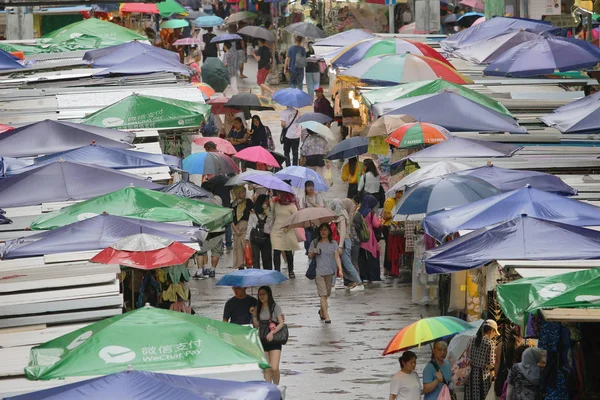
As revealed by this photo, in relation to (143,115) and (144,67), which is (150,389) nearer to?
(143,115)

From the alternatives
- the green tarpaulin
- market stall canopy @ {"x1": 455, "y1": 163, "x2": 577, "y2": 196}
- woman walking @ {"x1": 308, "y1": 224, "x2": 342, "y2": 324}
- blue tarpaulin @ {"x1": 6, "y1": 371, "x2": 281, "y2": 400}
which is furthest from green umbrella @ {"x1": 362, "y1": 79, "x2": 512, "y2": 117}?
blue tarpaulin @ {"x1": 6, "y1": 371, "x2": 281, "y2": 400}

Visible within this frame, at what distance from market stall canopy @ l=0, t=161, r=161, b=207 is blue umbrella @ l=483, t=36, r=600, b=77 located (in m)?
9.14

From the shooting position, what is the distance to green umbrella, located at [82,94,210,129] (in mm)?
21969

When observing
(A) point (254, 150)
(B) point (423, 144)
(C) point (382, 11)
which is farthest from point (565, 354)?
(C) point (382, 11)

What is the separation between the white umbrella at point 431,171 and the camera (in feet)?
59.2

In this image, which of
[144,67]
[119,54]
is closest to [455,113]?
[144,67]

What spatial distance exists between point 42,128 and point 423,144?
521 cm

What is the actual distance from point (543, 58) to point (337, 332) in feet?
28.6

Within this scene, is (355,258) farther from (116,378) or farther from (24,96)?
(116,378)

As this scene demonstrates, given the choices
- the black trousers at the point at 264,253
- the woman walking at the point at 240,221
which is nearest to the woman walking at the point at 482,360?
the black trousers at the point at 264,253

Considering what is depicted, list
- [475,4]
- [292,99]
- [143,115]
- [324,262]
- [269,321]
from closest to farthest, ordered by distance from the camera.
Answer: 1. [269,321]
2. [324,262]
3. [143,115]
4. [292,99]
5. [475,4]

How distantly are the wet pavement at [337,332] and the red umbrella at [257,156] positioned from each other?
1.53 metres

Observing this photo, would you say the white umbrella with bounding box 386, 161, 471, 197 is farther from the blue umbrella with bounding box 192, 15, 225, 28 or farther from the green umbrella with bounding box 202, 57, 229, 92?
the blue umbrella with bounding box 192, 15, 225, 28

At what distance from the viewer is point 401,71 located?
2511cm
